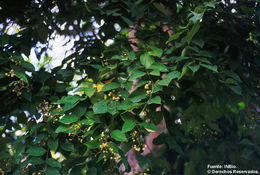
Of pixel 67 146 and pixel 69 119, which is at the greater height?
pixel 69 119

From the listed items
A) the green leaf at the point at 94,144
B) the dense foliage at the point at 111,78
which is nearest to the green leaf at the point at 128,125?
the dense foliage at the point at 111,78

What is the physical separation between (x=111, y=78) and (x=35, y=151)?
1.73 feet

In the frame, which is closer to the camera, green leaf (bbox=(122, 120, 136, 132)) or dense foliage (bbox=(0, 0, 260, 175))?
green leaf (bbox=(122, 120, 136, 132))

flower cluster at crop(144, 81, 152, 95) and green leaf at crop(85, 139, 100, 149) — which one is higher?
flower cluster at crop(144, 81, 152, 95)

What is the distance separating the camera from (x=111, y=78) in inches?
50.3

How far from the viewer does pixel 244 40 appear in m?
1.33

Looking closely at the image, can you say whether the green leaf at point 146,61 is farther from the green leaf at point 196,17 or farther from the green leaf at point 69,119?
the green leaf at point 69,119

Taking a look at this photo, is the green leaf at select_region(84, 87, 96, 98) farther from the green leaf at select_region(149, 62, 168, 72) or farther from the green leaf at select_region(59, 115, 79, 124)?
the green leaf at select_region(149, 62, 168, 72)

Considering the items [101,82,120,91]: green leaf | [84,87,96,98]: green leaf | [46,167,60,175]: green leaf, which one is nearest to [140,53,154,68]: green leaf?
[101,82,120,91]: green leaf

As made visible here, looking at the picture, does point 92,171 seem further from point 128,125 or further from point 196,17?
point 196,17

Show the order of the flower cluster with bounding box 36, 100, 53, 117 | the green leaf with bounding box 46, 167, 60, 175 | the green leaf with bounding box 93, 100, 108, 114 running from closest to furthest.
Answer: the green leaf with bounding box 93, 100, 108, 114, the green leaf with bounding box 46, 167, 60, 175, the flower cluster with bounding box 36, 100, 53, 117

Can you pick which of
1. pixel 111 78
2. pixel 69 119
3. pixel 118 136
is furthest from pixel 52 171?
pixel 111 78

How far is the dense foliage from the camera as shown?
1043mm

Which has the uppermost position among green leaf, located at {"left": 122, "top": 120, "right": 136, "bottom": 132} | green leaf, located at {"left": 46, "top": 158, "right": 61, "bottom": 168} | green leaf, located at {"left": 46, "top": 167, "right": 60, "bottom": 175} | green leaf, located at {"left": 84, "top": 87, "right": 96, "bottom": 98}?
green leaf, located at {"left": 84, "top": 87, "right": 96, "bottom": 98}
